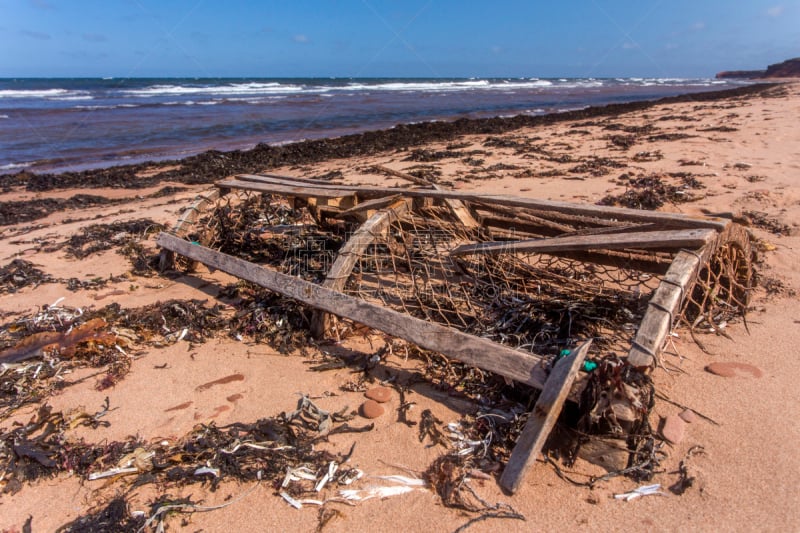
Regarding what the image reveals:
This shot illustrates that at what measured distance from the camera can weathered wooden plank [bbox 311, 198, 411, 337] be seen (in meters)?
3.35

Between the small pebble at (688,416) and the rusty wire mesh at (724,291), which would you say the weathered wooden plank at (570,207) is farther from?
the small pebble at (688,416)

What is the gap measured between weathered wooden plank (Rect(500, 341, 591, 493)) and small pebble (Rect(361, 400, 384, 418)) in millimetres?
851

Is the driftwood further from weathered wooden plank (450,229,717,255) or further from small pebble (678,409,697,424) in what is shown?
small pebble (678,409,697,424)

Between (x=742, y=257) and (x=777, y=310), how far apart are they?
64 cm

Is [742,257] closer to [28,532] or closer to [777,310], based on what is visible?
[777,310]

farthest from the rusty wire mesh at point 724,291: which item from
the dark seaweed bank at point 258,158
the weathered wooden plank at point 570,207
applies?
the dark seaweed bank at point 258,158

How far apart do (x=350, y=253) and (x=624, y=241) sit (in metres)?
1.81

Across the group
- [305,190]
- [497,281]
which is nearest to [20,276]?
[305,190]

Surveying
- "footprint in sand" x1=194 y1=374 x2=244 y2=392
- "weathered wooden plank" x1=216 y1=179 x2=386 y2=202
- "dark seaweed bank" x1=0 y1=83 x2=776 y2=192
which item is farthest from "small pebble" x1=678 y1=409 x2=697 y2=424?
"dark seaweed bank" x1=0 y1=83 x2=776 y2=192

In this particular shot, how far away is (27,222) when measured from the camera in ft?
26.3

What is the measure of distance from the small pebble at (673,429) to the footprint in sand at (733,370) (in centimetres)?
65

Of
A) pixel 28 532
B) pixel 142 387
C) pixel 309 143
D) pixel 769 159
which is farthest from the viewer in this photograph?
pixel 309 143

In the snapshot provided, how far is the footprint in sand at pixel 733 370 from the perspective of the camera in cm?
298

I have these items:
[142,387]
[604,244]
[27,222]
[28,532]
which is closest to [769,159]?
[604,244]
